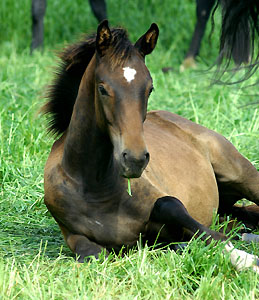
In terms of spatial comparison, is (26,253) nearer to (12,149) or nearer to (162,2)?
(12,149)

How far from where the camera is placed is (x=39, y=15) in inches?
350

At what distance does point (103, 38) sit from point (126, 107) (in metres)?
0.34

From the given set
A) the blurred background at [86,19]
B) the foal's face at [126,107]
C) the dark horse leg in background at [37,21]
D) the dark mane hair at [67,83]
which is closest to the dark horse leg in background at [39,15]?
the dark horse leg in background at [37,21]

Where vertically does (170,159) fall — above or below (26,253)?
above

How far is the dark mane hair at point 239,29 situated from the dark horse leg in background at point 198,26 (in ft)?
13.4

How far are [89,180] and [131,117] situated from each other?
55 centimetres

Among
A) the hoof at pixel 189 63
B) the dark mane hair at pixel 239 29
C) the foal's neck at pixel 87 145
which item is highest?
the dark mane hair at pixel 239 29

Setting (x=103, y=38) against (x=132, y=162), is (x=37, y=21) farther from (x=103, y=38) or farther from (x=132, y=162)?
(x=132, y=162)

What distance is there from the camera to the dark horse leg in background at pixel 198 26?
26.1 ft

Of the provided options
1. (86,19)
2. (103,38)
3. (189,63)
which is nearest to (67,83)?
(103,38)

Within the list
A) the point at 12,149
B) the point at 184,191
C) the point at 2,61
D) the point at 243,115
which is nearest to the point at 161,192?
the point at 184,191

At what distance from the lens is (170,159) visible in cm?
382

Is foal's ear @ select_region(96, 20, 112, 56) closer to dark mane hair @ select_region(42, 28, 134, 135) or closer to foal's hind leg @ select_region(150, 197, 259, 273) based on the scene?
dark mane hair @ select_region(42, 28, 134, 135)

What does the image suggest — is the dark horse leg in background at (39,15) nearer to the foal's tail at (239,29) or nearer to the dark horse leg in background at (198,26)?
the dark horse leg in background at (198,26)
